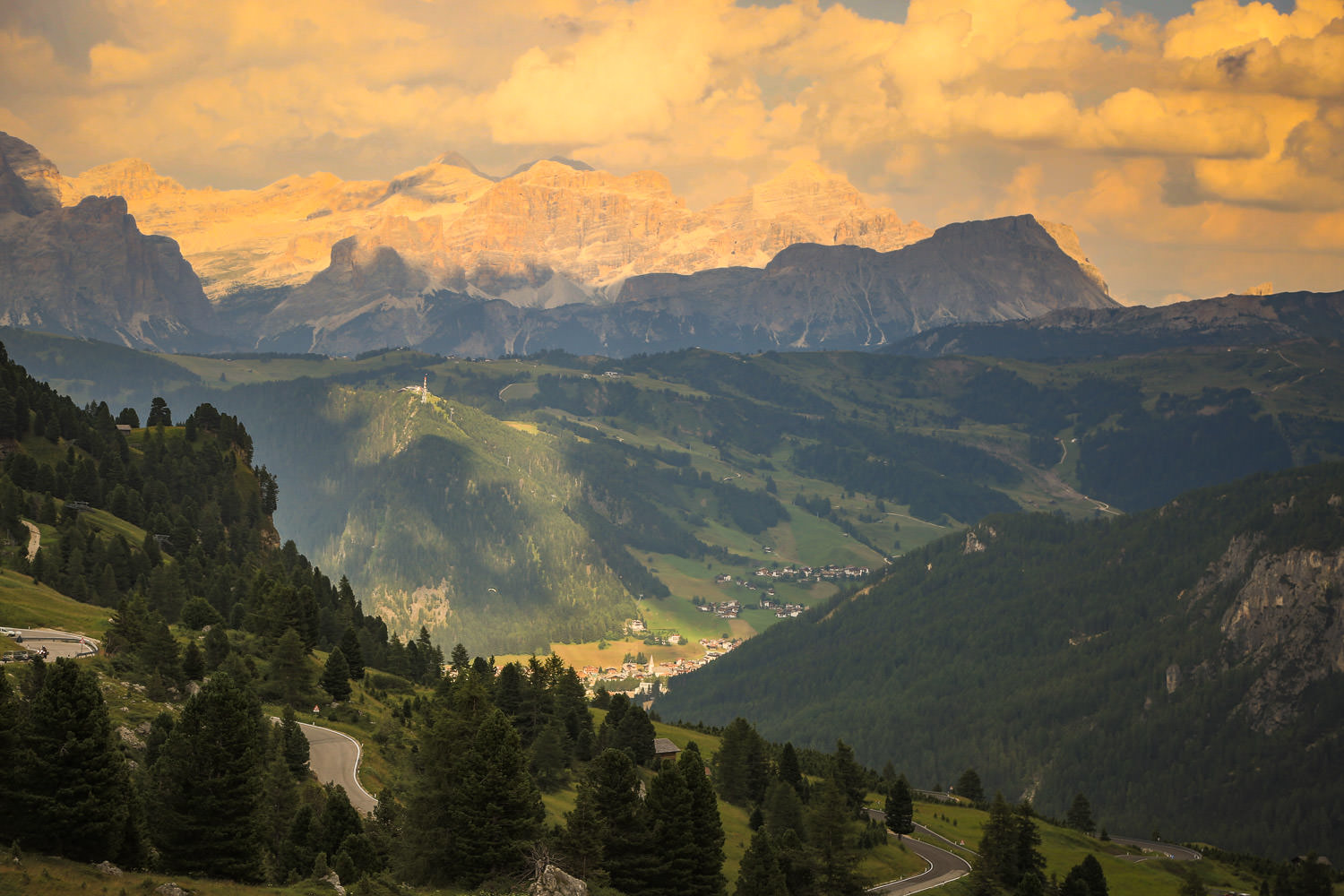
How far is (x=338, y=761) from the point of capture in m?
88.2

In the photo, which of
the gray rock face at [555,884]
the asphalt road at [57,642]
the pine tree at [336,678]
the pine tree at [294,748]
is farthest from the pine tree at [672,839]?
the asphalt road at [57,642]

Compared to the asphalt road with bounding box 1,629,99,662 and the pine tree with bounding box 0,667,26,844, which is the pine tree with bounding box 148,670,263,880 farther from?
the asphalt road with bounding box 1,629,99,662

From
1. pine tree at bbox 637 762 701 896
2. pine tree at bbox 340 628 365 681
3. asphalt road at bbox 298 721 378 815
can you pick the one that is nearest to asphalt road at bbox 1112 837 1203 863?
pine tree at bbox 340 628 365 681

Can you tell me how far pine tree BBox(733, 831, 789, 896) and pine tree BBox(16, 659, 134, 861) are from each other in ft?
133

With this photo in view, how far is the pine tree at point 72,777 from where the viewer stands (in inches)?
2143

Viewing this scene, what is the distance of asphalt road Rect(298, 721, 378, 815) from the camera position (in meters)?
81.8

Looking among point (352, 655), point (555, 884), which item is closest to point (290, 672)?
point (352, 655)

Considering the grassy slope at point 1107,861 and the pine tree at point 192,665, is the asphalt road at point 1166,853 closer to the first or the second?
the grassy slope at point 1107,861

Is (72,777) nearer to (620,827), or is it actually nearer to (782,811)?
(620,827)

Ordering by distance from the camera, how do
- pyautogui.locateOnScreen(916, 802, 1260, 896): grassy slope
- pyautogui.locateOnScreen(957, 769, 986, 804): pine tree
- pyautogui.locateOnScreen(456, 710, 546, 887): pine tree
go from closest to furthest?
1. pyautogui.locateOnScreen(456, 710, 546, 887): pine tree
2. pyautogui.locateOnScreen(916, 802, 1260, 896): grassy slope
3. pyautogui.locateOnScreen(957, 769, 986, 804): pine tree

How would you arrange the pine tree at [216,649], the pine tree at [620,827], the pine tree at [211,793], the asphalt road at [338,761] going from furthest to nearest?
the pine tree at [216,649] → the asphalt road at [338,761] → the pine tree at [620,827] → the pine tree at [211,793]

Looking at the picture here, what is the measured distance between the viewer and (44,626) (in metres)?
94.8

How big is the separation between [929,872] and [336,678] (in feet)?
199

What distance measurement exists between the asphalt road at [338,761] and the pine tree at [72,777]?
23.0 m
